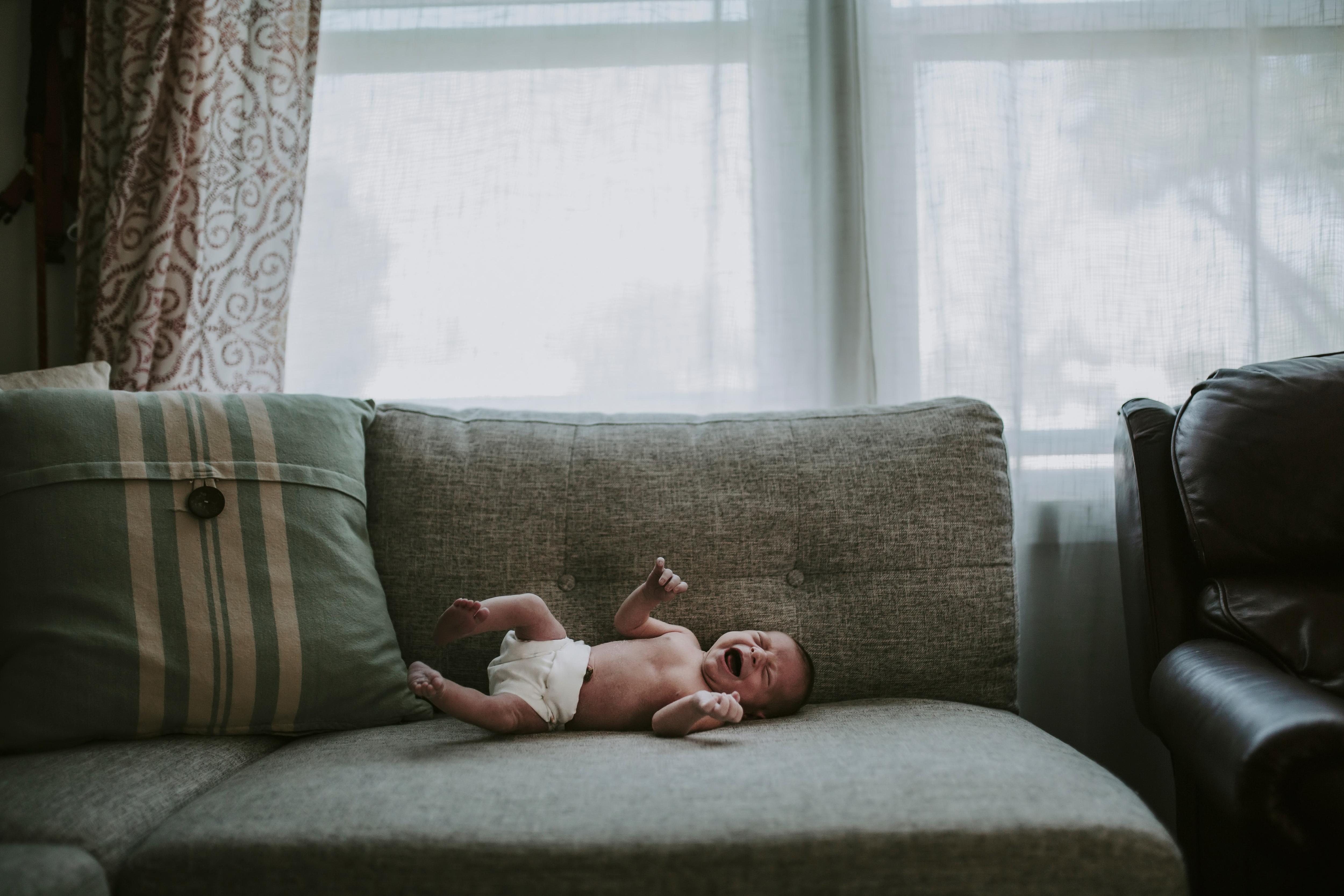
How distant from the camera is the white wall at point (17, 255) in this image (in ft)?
6.29

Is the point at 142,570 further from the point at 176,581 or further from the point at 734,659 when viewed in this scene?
the point at 734,659

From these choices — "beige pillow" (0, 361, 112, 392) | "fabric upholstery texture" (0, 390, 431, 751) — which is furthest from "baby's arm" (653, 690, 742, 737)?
"beige pillow" (0, 361, 112, 392)

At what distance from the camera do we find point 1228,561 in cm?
131

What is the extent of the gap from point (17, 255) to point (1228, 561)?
103 inches

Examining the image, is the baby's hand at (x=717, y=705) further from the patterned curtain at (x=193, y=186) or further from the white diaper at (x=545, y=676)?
the patterned curtain at (x=193, y=186)

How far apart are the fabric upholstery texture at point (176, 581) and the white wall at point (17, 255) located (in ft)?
2.73

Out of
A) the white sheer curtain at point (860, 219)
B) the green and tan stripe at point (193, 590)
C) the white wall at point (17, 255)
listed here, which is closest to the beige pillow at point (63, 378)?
the green and tan stripe at point (193, 590)

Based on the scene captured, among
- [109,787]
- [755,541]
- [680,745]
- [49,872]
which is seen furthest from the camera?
[755,541]

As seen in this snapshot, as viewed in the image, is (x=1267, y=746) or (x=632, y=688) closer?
(x=1267, y=746)

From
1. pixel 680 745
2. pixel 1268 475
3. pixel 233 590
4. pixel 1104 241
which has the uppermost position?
pixel 1104 241

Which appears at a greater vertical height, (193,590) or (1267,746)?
(193,590)

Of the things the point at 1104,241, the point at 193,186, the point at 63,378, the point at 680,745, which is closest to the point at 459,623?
the point at 680,745

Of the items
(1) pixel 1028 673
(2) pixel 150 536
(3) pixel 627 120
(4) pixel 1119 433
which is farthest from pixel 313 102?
(1) pixel 1028 673

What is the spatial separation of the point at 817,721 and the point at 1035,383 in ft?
3.13
